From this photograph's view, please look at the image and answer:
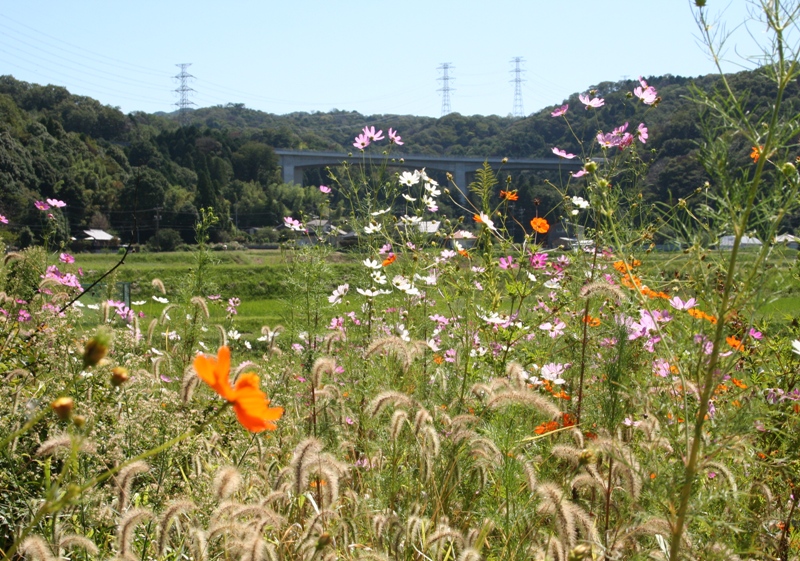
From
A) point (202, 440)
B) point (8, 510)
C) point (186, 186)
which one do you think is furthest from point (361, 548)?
point (186, 186)

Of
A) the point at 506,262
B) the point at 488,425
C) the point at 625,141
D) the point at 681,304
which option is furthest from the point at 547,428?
the point at 625,141

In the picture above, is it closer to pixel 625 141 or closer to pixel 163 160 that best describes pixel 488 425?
pixel 625 141

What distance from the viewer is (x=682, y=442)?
5.73ft

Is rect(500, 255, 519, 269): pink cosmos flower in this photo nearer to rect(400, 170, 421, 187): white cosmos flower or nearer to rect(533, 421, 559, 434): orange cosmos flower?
rect(533, 421, 559, 434): orange cosmos flower

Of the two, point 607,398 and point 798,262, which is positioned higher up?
point 798,262

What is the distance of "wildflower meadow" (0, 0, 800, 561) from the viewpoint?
155cm

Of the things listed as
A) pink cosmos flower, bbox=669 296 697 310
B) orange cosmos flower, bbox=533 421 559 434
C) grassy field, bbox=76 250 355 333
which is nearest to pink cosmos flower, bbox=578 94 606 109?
pink cosmos flower, bbox=669 296 697 310

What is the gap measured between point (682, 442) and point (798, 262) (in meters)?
0.55

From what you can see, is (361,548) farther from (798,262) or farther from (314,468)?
(798,262)

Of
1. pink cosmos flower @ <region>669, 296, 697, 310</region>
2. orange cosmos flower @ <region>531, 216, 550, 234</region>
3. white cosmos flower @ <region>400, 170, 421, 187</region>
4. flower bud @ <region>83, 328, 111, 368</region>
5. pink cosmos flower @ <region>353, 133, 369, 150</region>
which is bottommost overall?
pink cosmos flower @ <region>669, 296, 697, 310</region>

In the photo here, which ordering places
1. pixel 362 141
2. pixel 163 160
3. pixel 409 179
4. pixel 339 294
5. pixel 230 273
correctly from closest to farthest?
pixel 339 294 → pixel 409 179 → pixel 362 141 → pixel 230 273 → pixel 163 160

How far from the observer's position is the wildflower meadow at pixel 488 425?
1.55 metres

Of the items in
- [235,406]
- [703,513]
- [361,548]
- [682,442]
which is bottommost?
[361,548]

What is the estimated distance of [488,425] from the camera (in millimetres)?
2271
